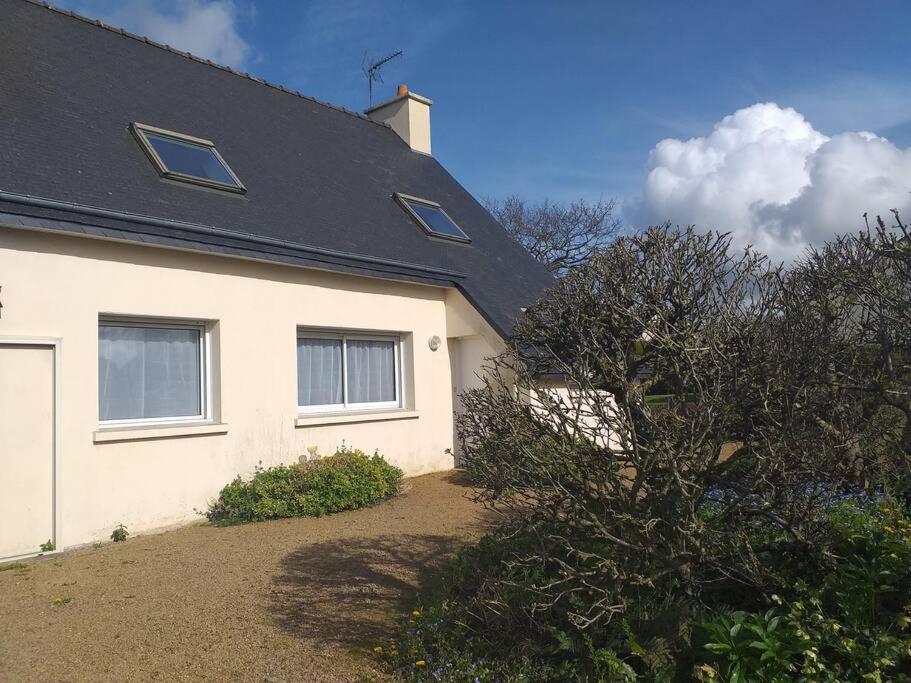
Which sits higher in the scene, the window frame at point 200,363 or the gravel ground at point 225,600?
the window frame at point 200,363

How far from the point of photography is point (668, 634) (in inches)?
149

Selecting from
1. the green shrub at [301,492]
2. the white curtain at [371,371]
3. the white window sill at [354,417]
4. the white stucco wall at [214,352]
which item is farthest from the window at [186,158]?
the green shrub at [301,492]

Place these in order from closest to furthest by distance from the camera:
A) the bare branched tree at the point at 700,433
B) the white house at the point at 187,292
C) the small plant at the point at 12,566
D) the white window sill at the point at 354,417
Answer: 1. the bare branched tree at the point at 700,433
2. the small plant at the point at 12,566
3. the white house at the point at 187,292
4. the white window sill at the point at 354,417

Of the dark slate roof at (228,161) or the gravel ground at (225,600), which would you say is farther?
the dark slate roof at (228,161)

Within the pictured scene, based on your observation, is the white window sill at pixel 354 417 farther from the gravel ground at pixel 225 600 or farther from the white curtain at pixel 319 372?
the gravel ground at pixel 225 600

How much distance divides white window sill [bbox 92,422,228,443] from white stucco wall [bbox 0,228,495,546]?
2.2 inches

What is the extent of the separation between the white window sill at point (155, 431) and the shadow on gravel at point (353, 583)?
2.33 meters

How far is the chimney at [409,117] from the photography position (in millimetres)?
16656

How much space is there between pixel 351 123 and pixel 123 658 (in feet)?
42.1

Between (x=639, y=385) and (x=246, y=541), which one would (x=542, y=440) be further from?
(x=246, y=541)

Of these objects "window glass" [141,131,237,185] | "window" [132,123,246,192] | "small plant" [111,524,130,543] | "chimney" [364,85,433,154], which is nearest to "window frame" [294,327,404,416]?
"window" [132,123,246,192]

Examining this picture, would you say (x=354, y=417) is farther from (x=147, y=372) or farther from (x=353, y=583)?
(x=353, y=583)

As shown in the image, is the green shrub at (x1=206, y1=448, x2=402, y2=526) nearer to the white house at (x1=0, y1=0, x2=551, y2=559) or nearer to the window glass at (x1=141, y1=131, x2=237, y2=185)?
the white house at (x1=0, y1=0, x2=551, y2=559)

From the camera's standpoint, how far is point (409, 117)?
16.6m
